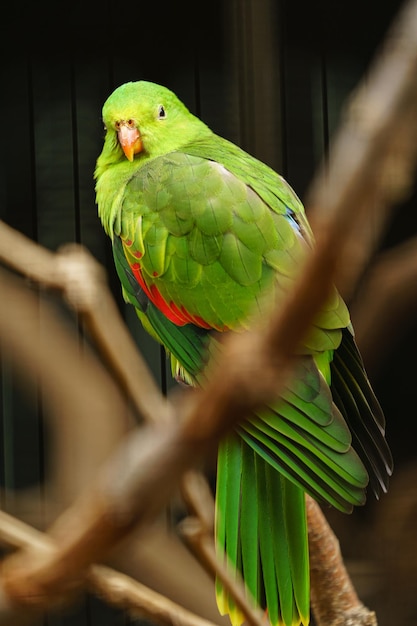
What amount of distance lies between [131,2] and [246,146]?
477 mm

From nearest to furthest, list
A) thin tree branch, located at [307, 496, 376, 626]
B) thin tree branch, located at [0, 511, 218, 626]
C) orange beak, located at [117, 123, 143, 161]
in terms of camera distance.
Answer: thin tree branch, located at [0, 511, 218, 626] → thin tree branch, located at [307, 496, 376, 626] → orange beak, located at [117, 123, 143, 161]

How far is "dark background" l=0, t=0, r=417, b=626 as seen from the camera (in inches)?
77.0

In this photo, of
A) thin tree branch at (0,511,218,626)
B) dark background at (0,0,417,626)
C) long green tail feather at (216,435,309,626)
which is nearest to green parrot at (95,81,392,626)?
long green tail feather at (216,435,309,626)

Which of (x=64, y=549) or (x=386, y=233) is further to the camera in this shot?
(x=386, y=233)

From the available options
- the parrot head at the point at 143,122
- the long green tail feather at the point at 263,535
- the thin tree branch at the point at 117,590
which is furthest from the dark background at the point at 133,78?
the thin tree branch at the point at 117,590

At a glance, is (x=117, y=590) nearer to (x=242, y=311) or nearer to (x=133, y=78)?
(x=242, y=311)

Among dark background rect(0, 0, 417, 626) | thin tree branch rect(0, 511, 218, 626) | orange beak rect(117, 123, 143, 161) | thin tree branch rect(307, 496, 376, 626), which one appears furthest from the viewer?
dark background rect(0, 0, 417, 626)

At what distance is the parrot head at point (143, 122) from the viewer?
1.28 m

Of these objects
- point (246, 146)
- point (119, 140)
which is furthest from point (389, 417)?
point (119, 140)

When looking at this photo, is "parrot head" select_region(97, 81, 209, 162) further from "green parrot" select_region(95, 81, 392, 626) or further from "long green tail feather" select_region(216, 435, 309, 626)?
"long green tail feather" select_region(216, 435, 309, 626)

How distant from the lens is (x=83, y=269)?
20.0 inches

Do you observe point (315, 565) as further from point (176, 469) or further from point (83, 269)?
point (176, 469)

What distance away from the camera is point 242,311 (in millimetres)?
1109

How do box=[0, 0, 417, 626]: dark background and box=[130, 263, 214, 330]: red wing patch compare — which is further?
box=[0, 0, 417, 626]: dark background
